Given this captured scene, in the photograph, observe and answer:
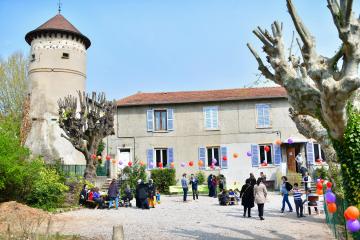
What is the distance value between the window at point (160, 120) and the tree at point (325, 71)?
17901mm

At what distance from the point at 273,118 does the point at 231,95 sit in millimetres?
3425

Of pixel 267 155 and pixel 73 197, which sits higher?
pixel 267 155

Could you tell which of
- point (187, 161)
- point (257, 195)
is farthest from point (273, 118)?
point (257, 195)

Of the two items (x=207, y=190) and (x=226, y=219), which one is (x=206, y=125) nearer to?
(x=207, y=190)

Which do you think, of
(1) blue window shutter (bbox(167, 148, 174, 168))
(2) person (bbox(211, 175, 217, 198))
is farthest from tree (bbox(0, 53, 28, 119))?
(2) person (bbox(211, 175, 217, 198))

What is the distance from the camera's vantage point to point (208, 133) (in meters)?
26.5

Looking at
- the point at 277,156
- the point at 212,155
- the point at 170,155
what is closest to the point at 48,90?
the point at 170,155

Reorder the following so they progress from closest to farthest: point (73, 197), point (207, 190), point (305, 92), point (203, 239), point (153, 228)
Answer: point (305, 92) < point (203, 239) < point (153, 228) < point (73, 197) < point (207, 190)

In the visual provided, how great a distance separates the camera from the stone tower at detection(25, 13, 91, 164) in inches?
1027

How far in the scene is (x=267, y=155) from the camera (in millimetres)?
26203

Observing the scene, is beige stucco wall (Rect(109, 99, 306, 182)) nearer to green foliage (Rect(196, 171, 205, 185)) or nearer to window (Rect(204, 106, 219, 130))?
window (Rect(204, 106, 219, 130))

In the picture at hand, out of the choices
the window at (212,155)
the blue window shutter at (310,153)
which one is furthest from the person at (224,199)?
the blue window shutter at (310,153)

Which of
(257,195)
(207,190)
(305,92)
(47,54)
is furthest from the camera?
(47,54)

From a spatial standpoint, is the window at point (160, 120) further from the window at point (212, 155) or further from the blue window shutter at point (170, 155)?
the window at point (212, 155)
